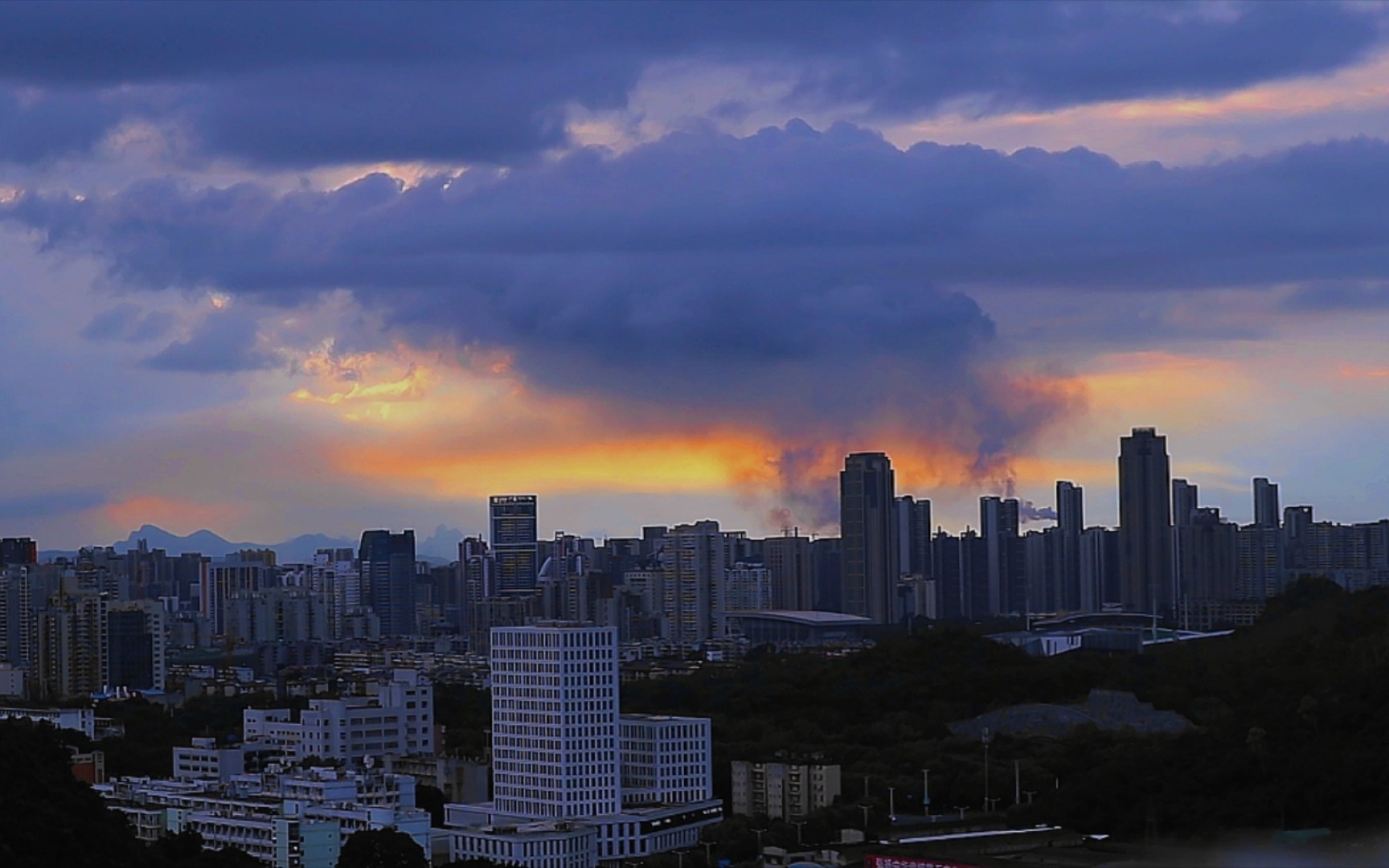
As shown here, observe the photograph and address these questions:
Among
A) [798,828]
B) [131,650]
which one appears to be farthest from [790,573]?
[798,828]

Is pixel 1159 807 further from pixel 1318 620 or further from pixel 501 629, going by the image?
pixel 1318 620

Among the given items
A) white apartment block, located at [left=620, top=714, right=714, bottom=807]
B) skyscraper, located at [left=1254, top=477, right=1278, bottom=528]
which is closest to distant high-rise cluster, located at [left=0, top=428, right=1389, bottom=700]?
skyscraper, located at [left=1254, top=477, right=1278, bottom=528]

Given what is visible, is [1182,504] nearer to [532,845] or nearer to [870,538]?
[870,538]

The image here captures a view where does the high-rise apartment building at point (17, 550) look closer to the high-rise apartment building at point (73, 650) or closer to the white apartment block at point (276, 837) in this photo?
the high-rise apartment building at point (73, 650)

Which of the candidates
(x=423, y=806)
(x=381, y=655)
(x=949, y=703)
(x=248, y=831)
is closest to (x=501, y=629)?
(x=423, y=806)

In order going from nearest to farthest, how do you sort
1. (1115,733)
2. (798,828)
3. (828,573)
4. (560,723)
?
(798,828) < (560,723) < (1115,733) < (828,573)

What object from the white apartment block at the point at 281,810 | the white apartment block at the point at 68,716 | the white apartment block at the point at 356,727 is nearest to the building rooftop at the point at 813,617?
the white apartment block at the point at 68,716

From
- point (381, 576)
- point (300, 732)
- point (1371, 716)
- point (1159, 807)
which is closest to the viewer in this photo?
point (1159, 807)
